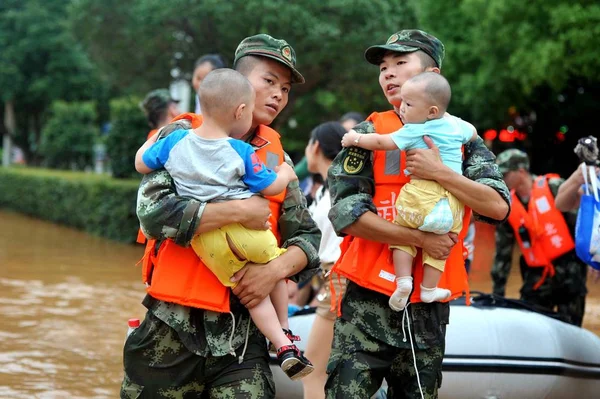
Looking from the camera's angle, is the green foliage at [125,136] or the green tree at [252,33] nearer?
the green foliage at [125,136]

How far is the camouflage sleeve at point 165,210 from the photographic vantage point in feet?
11.7

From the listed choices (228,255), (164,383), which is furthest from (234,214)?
(164,383)

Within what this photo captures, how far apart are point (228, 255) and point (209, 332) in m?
0.31

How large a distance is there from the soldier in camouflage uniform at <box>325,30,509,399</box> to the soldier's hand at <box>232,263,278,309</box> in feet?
1.68

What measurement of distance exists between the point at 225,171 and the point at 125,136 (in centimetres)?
1637

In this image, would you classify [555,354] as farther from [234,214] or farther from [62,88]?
[62,88]

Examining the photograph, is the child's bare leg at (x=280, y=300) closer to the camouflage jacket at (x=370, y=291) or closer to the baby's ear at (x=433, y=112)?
the camouflage jacket at (x=370, y=291)

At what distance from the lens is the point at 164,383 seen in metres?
3.71

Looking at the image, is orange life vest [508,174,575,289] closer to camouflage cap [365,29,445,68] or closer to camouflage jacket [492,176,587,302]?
camouflage jacket [492,176,587,302]

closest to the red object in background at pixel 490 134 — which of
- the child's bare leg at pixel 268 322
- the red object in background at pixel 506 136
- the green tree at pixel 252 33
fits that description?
the red object in background at pixel 506 136

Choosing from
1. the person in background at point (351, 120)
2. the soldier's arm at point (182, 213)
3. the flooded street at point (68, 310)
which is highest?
the person in background at point (351, 120)

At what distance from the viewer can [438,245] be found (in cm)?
402

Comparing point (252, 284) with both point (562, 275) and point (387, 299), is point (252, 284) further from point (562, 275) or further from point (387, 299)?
point (562, 275)

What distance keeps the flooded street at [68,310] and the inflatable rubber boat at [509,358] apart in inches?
81.8
